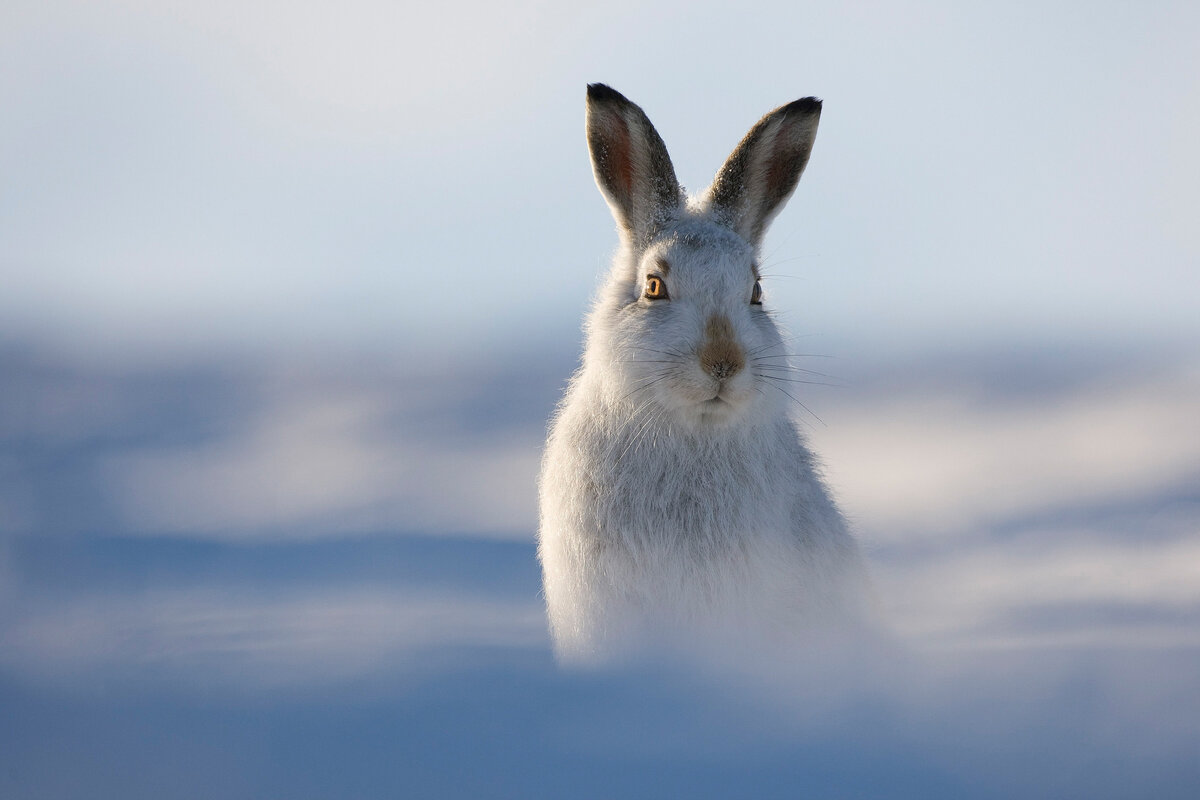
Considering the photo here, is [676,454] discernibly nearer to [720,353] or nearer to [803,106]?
[720,353]

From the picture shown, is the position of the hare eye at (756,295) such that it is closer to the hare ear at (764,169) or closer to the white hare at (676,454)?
the white hare at (676,454)

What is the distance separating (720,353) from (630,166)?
155 cm

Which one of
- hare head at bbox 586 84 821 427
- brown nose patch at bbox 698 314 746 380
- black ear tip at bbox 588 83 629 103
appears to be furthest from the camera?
black ear tip at bbox 588 83 629 103

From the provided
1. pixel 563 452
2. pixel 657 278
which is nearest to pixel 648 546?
pixel 563 452

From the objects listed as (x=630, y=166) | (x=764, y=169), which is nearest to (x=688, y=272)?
(x=630, y=166)

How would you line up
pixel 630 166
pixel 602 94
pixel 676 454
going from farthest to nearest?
pixel 630 166, pixel 602 94, pixel 676 454

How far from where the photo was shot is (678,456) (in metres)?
5.68

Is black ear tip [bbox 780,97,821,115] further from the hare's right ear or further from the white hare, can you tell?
the hare's right ear

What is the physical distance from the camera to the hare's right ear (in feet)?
19.9

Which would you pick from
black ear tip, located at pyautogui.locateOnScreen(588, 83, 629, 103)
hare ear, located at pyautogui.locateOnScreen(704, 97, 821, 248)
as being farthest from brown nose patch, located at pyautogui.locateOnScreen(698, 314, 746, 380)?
black ear tip, located at pyautogui.locateOnScreen(588, 83, 629, 103)

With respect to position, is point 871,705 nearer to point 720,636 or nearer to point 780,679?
point 780,679

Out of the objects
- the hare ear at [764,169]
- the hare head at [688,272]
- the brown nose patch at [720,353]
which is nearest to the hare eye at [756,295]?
the hare head at [688,272]

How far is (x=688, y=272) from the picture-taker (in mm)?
5758

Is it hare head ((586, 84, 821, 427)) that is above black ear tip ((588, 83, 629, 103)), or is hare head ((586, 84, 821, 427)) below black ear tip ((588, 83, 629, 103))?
below
